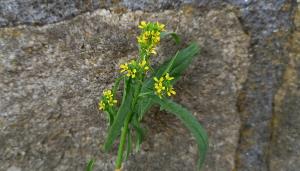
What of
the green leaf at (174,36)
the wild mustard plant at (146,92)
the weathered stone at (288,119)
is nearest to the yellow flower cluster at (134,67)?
the wild mustard plant at (146,92)

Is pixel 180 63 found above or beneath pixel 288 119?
above

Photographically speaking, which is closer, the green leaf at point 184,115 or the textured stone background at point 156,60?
the green leaf at point 184,115

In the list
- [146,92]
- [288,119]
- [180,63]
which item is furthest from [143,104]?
[288,119]

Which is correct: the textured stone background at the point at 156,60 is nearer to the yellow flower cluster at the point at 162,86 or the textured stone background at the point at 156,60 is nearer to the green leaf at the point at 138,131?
the green leaf at the point at 138,131

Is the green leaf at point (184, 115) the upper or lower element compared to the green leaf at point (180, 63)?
lower

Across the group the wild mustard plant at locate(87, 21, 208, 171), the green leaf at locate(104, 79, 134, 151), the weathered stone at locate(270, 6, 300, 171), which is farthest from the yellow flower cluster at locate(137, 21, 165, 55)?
the weathered stone at locate(270, 6, 300, 171)

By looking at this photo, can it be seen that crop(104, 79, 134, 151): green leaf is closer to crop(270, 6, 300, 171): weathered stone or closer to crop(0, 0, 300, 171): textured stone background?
crop(0, 0, 300, 171): textured stone background

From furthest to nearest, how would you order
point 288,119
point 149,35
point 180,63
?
point 288,119 < point 180,63 < point 149,35

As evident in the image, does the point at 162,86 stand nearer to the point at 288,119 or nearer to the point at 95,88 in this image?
the point at 95,88
